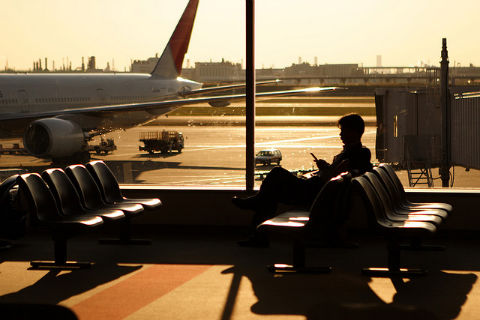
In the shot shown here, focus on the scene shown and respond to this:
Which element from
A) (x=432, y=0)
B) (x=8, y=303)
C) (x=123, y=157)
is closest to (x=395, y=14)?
(x=432, y=0)

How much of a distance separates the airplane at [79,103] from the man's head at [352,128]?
10.1 metres

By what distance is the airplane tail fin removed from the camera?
3191 cm

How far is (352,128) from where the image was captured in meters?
6.29

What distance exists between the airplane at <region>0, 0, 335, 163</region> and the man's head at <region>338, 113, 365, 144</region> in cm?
1013

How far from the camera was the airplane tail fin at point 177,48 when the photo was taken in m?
31.9

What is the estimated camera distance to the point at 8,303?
4.98 m

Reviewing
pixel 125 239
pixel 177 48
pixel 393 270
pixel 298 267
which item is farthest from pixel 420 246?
pixel 177 48

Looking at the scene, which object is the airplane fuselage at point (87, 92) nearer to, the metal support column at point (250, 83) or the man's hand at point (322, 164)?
the metal support column at point (250, 83)

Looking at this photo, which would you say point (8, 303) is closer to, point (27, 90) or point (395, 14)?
point (395, 14)

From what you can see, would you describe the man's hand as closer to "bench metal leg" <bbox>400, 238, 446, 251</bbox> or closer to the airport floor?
the airport floor

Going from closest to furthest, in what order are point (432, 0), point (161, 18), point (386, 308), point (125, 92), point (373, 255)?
point (386, 308), point (373, 255), point (432, 0), point (161, 18), point (125, 92)

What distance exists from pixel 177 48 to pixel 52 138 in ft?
46.0

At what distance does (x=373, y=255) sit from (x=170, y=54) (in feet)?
89.0

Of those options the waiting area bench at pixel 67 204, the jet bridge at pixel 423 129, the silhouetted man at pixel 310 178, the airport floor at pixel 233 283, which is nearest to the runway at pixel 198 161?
the jet bridge at pixel 423 129
